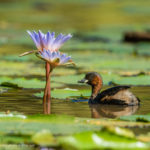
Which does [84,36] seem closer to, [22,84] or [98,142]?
[22,84]

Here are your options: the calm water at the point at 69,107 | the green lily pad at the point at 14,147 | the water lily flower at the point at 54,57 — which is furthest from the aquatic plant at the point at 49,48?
the green lily pad at the point at 14,147

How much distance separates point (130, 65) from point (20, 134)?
5888 mm

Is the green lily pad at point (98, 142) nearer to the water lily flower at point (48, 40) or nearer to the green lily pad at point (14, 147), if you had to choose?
the green lily pad at point (14, 147)

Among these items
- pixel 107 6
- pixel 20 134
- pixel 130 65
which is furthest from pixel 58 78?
pixel 107 6

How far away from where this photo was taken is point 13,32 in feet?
57.0

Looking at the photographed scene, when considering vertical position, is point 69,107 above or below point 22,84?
below

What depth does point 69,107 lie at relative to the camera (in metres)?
6.00

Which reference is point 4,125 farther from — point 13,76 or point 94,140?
point 13,76

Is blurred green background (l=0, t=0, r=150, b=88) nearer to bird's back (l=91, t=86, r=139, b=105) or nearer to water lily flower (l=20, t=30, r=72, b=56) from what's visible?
bird's back (l=91, t=86, r=139, b=105)

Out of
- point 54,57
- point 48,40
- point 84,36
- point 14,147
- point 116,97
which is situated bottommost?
point 14,147

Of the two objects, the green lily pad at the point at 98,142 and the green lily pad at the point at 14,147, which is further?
the green lily pad at the point at 14,147

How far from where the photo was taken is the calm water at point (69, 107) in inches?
226

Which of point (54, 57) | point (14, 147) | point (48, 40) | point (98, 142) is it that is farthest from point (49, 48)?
point (98, 142)

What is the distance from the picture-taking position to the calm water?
5.73 meters
